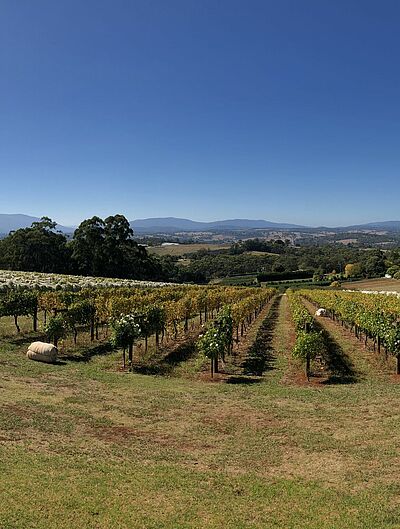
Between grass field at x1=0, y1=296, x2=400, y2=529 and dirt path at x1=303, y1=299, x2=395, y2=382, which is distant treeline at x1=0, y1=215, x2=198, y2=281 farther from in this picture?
grass field at x1=0, y1=296, x2=400, y2=529

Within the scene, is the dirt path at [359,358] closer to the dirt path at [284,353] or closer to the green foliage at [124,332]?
the dirt path at [284,353]

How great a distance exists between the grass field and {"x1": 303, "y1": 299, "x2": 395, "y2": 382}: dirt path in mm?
1090

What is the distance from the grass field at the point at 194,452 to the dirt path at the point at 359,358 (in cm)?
109

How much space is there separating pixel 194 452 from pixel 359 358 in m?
16.0

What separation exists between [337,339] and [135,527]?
26.1 metres

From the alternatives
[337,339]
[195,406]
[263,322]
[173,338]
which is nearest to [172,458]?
[195,406]

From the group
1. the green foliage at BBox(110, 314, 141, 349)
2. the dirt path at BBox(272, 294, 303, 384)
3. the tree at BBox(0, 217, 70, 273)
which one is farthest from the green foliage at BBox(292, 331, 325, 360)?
the tree at BBox(0, 217, 70, 273)

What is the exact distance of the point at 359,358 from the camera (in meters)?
25.5

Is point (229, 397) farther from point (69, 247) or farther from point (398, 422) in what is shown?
point (69, 247)

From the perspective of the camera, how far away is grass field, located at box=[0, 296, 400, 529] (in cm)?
912

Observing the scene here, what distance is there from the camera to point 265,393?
1850 cm

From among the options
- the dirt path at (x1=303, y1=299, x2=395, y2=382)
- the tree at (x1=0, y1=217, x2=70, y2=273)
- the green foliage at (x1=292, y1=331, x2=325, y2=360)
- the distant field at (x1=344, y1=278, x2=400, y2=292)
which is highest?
the tree at (x1=0, y1=217, x2=70, y2=273)

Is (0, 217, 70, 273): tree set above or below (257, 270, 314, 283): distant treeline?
above

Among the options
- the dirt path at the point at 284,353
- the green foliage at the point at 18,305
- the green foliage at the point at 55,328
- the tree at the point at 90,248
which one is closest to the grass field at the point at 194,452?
the dirt path at the point at 284,353
